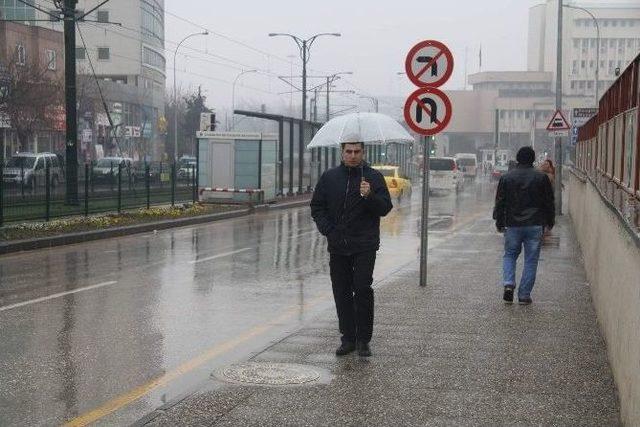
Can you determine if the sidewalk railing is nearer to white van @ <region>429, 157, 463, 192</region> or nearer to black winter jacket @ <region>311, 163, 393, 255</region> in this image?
black winter jacket @ <region>311, 163, 393, 255</region>

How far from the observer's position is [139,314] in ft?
31.2

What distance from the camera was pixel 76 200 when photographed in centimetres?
2378

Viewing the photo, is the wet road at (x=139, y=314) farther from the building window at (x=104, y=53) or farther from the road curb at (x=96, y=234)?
the building window at (x=104, y=53)

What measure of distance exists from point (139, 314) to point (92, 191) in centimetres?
1614

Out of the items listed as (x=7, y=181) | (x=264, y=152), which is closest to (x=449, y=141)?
(x=264, y=152)

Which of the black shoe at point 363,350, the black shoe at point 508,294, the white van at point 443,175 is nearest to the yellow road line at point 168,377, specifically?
the black shoe at point 363,350

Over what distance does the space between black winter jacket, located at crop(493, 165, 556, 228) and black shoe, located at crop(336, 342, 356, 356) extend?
308 cm

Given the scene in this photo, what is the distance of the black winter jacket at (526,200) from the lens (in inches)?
384

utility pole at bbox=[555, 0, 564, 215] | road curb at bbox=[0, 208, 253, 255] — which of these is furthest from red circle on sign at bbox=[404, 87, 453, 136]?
utility pole at bbox=[555, 0, 564, 215]

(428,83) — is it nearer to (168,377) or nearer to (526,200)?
(526,200)

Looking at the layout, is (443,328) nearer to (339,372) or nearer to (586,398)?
(339,372)

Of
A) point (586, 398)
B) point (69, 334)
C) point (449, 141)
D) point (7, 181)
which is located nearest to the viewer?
point (586, 398)

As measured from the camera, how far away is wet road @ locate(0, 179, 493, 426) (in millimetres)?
6359

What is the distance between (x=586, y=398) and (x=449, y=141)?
507ft
